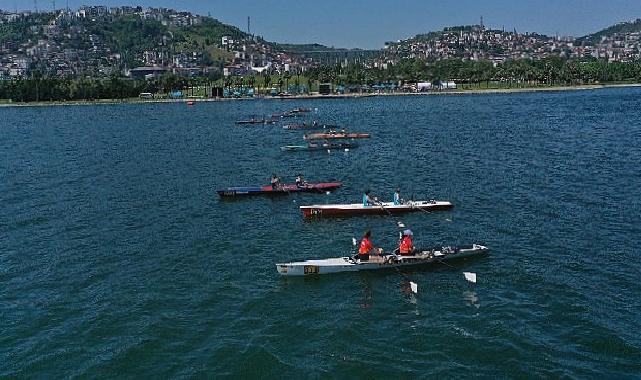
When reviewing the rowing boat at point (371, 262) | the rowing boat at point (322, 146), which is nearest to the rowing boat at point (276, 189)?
the rowing boat at point (371, 262)

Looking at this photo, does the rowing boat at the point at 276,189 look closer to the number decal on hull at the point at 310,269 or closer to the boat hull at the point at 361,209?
the boat hull at the point at 361,209

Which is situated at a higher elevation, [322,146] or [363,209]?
[322,146]

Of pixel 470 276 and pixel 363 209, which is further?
pixel 363 209

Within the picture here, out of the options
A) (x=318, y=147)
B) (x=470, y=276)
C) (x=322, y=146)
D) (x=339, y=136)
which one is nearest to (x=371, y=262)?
(x=470, y=276)

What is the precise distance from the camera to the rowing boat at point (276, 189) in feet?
200

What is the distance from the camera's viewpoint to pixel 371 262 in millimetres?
37594

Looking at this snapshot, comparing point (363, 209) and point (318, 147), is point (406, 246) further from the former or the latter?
point (318, 147)

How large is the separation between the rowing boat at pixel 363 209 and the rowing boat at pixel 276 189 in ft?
33.6

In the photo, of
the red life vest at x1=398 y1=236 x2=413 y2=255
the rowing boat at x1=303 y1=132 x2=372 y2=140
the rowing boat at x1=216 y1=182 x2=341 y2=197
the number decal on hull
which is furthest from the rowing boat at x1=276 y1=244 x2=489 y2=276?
the rowing boat at x1=303 y1=132 x2=372 y2=140

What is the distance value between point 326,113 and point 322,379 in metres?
157

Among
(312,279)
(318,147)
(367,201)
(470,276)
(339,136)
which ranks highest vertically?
(339,136)

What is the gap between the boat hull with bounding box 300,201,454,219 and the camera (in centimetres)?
5162

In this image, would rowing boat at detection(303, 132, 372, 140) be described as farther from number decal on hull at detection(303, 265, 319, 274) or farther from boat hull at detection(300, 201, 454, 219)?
number decal on hull at detection(303, 265, 319, 274)

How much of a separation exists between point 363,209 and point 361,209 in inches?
7.3
